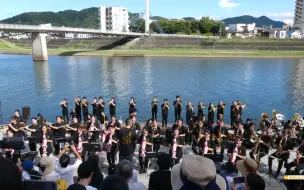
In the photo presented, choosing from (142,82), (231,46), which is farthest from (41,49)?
(231,46)

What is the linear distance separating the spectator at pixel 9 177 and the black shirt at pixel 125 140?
8.51 m

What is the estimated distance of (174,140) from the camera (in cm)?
1119

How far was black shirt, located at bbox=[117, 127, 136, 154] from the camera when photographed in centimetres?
1015

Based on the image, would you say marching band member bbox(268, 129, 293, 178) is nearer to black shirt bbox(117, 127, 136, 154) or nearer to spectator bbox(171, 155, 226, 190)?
black shirt bbox(117, 127, 136, 154)

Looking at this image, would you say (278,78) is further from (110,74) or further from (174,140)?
(174,140)

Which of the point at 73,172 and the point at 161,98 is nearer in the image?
the point at 73,172

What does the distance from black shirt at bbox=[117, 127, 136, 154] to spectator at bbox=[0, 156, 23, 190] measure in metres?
8.51

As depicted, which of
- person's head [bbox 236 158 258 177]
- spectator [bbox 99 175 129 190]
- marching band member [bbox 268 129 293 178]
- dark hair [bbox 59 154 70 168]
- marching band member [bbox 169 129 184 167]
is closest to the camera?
spectator [bbox 99 175 129 190]

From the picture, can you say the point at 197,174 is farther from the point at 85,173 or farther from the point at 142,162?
the point at 142,162

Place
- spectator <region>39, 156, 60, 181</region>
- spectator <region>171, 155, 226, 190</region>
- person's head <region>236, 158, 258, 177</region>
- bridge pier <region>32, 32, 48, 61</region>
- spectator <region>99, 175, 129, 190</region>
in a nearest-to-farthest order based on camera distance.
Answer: spectator <region>171, 155, 226, 190</region>
spectator <region>99, 175, 129, 190</region>
person's head <region>236, 158, 258, 177</region>
spectator <region>39, 156, 60, 181</region>
bridge pier <region>32, 32, 48, 61</region>

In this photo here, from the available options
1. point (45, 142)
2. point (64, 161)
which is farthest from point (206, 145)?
point (45, 142)

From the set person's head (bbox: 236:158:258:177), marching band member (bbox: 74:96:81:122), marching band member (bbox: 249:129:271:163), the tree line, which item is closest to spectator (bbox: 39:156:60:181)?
person's head (bbox: 236:158:258:177)

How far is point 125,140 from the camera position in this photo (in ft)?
33.4

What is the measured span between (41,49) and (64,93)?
4950 centimetres
